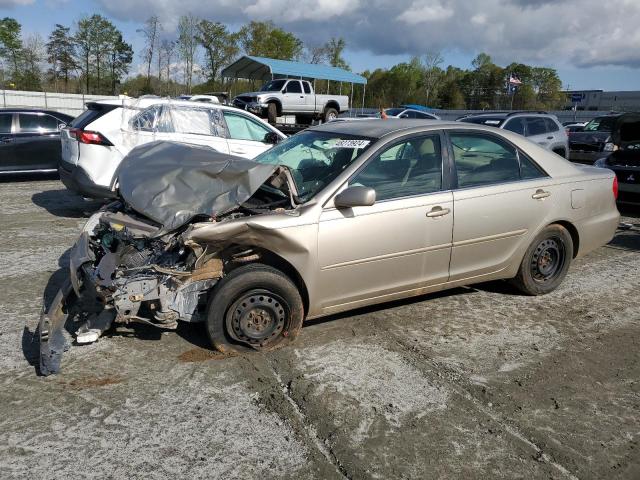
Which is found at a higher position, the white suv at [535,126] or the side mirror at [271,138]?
the white suv at [535,126]

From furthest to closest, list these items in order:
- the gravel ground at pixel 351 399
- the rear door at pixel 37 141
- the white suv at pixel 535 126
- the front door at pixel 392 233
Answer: the white suv at pixel 535 126, the rear door at pixel 37 141, the front door at pixel 392 233, the gravel ground at pixel 351 399

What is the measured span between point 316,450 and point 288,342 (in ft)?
4.13

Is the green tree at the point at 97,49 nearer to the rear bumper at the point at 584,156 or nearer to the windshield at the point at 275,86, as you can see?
the windshield at the point at 275,86

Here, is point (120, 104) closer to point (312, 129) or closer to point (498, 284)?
point (312, 129)

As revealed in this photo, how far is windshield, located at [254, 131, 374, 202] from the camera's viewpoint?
14.0 ft

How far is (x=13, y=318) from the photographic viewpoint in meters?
4.49

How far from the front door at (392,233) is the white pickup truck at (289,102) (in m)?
19.3

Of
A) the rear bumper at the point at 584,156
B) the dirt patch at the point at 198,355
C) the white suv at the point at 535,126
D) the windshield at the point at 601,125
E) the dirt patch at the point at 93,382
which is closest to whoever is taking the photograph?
the dirt patch at the point at 93,382

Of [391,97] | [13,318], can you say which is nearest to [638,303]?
[13,318]

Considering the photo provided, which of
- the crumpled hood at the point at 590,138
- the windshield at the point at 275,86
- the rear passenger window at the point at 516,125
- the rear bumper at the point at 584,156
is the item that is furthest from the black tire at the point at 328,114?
the rear passenger window at the point at 516,125

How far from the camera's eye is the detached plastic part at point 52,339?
3.54 meters

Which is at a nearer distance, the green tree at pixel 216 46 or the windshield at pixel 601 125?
the windshield at pixel 601 125

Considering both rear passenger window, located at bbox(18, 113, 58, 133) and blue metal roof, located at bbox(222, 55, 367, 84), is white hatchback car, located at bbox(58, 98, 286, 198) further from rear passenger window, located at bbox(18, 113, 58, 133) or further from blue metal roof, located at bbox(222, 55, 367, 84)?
blue metal roof, located at bbox(222, 55, 367, 84)

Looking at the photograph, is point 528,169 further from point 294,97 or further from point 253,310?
point 294,97
